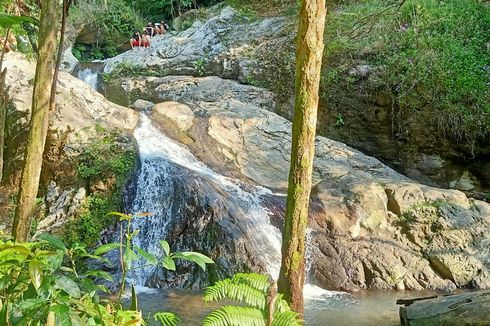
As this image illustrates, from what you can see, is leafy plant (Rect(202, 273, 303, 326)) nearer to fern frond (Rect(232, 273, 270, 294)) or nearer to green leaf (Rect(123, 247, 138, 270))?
fern frond (Rect(232, 273, 270, 294))

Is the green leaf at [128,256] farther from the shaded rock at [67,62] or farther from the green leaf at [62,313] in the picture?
the shaded rock at [67,62]

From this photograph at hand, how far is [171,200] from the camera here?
9891mm

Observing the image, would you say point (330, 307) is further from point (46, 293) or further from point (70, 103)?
point (70, 103)

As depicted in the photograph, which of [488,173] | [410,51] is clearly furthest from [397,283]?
[410,51]

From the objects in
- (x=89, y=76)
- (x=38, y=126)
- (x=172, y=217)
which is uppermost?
(x=89, y=76)

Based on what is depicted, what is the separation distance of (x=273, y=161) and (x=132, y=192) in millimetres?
3372

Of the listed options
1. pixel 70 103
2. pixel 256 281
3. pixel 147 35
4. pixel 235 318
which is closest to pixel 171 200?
pixel 70 103

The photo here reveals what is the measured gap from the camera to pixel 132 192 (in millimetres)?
10250

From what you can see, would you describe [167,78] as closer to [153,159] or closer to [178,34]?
[178,34]

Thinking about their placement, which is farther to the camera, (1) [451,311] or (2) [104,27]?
(2) [104,27]

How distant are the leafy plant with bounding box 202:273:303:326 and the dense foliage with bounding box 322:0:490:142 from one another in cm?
1012

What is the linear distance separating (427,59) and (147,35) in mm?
11526

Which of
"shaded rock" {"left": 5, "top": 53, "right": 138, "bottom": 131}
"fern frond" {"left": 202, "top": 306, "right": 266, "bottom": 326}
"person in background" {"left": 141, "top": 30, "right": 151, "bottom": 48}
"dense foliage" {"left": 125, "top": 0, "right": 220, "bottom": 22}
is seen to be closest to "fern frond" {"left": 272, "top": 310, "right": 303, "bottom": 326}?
"fern frond" {"left": 202, "top": 306, "right": 266, "bottom": 326}

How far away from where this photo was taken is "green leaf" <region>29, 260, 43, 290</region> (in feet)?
6.17
